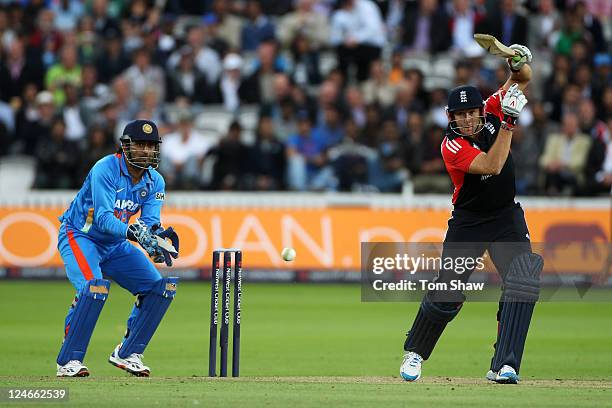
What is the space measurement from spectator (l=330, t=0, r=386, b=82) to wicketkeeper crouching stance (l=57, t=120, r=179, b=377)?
41.7 feet

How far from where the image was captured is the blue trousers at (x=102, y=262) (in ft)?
33.3

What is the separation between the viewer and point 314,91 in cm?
2288

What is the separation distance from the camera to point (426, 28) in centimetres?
2311

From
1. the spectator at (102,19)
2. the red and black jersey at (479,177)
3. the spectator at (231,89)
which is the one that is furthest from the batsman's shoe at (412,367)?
the spectator at (102,19)

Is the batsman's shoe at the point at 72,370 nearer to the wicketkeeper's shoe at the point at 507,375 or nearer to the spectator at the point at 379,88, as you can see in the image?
the wicketkeeper's shoe at the point at 507,375

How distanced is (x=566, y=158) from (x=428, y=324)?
1089 cm

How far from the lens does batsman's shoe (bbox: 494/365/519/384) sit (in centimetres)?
956

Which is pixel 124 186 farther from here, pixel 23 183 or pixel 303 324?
pixel 23 183

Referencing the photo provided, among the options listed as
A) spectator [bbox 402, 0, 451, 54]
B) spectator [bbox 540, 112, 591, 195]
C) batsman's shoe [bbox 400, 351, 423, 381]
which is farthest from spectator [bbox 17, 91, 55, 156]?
batsman's shoe [bbox 400, 351, 423, 381]

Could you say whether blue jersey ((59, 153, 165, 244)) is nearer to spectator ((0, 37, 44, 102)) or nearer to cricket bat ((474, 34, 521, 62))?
cricket bat ((474, 34, 521, 62))

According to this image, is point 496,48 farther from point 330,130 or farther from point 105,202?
point 330,130

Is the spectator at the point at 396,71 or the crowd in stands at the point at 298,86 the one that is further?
the spectator at the point at 396,71

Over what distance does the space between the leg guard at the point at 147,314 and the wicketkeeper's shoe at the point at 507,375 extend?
271cm

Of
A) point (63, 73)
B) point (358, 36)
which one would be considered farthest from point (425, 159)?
point (63, 73)
